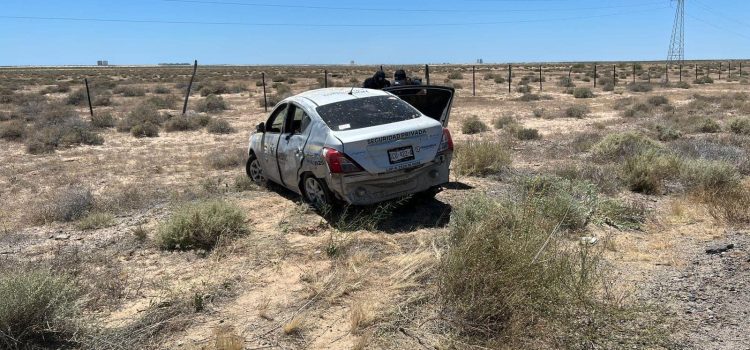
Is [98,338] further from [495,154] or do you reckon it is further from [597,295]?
[495,154]

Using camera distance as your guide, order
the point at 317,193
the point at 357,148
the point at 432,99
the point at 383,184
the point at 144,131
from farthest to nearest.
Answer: the point at 144,131, the point at 432,99, the point at 317,193, the point at 383,184, the point at 357,148

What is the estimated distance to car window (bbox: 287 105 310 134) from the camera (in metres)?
7.32

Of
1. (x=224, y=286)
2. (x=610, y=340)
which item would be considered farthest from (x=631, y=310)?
(x=224, y=286)

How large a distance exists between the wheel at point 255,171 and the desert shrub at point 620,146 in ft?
22.5

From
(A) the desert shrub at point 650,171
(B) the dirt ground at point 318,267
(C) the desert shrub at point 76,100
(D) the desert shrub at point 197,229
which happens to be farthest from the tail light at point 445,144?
(C) the desert shrub at point 76,100

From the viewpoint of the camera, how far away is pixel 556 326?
12.5 ft

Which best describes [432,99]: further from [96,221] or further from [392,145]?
[96,221]

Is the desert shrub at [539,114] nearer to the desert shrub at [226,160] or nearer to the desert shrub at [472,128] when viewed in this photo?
the desert shrub at [472,128]

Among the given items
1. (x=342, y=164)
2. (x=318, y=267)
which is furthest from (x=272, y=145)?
(x=318, y=267)

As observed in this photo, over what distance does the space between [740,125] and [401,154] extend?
1240 cm

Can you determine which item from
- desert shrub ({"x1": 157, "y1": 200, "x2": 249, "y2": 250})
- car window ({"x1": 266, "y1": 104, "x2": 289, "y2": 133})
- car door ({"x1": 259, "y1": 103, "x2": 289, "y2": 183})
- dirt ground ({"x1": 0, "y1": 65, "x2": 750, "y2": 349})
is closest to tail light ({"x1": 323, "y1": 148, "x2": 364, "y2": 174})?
dirt ground ({"x1": 0, "y1": 65, "x2": 750, "y2": 349})

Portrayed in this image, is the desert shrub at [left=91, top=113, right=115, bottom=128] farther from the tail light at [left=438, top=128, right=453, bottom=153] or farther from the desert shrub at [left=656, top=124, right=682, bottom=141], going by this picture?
the desert shrub at [left=656, top=124, right=682, bottom=141]

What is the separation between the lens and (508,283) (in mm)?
4008

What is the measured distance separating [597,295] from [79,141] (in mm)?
15519
